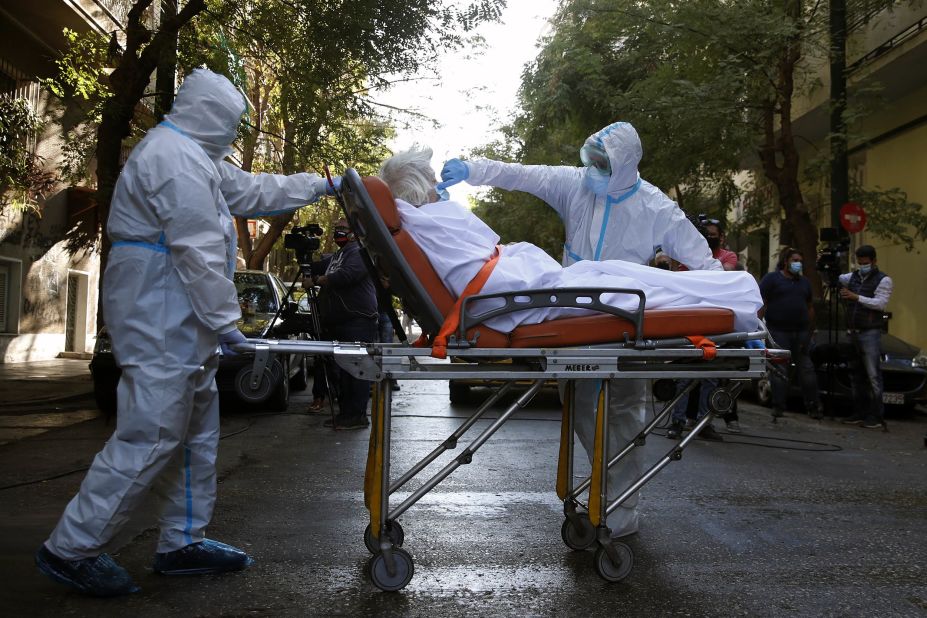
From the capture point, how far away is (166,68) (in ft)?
41.3

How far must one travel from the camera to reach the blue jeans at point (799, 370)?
Answer: 11.2 meters

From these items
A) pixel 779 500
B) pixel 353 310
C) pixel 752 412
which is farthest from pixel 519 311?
pixel 752 412

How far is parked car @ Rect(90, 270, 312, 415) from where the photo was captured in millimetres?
10047

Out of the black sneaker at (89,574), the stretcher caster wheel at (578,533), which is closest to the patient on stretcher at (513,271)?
the stretcher caster wheel at (578,533)

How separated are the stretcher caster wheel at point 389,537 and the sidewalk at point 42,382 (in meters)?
7.87

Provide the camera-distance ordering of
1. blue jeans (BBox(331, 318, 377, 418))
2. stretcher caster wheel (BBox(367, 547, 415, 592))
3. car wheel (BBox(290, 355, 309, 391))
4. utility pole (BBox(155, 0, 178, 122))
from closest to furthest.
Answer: stretcher caster wheel (BBox(367, 547, 415, 592)) < blue jeans (BBox(331, 318, 377, 418)) < utility pole (BBox(155, 0, 178, 122)) < car wheel (BBox(290, 355, 309, 391))

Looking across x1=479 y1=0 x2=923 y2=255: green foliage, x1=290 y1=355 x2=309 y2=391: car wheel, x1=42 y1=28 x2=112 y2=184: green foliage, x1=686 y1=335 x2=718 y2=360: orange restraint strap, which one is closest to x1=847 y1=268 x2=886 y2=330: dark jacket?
x1=479 y1=0 x2=923 y2=255: green foliage

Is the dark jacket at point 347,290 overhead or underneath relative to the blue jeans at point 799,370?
overhead

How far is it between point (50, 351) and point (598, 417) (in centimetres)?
1719

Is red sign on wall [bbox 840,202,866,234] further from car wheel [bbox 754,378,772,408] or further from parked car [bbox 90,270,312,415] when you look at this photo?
parked car [bbox 90,270,312,415]

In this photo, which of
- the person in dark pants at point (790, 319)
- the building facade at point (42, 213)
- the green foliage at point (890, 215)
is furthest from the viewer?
the building facade at point (42, 213)

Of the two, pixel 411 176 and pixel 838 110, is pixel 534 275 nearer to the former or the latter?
pixel 411 176

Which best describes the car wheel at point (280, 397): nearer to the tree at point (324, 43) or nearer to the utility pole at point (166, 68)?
the tree at point (324, 43)

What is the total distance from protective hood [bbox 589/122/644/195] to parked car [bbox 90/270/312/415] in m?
4.76
